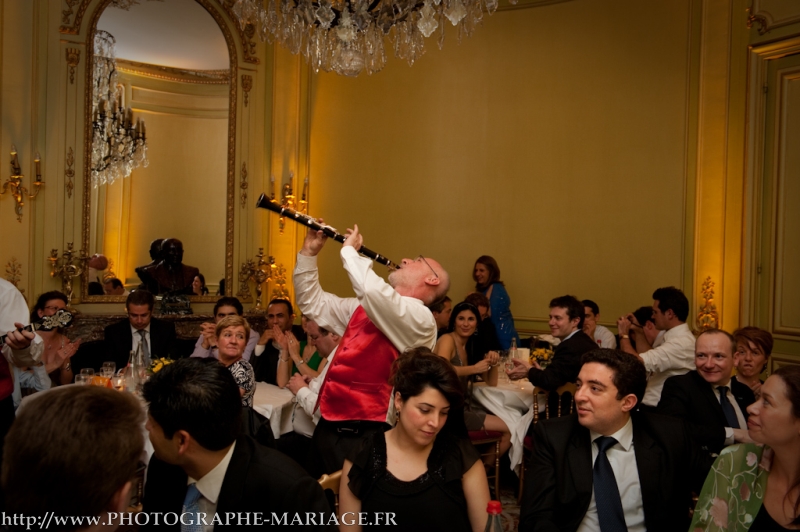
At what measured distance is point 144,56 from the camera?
20.8ft

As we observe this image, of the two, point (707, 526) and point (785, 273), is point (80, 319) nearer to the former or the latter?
point (707, 526)

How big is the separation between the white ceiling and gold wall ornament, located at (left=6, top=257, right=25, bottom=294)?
207 cm

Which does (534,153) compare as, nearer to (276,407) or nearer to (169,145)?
(169,145)

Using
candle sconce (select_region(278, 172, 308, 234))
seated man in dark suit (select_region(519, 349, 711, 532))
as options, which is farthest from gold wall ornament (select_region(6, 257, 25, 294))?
seated man in dark suit (select_region(519, 349, 711, 532))

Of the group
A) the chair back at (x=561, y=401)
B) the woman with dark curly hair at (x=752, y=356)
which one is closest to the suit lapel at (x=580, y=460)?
the woman with dark curly hair at (x=752, y=356)

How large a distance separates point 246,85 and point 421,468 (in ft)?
18.3

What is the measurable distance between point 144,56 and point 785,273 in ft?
19.7

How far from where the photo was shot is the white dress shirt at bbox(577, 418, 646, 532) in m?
2.17

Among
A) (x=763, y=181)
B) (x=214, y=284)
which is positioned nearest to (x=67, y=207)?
(x=214, y=284)

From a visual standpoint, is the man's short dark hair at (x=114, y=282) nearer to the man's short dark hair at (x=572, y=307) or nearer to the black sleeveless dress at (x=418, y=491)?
the man's short dark hair at (x=572, y=307)

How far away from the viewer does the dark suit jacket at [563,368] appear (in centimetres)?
407

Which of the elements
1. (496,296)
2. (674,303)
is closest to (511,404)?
(674,303)

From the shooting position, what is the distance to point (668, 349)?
429cm

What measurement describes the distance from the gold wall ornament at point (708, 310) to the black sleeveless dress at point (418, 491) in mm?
4573
